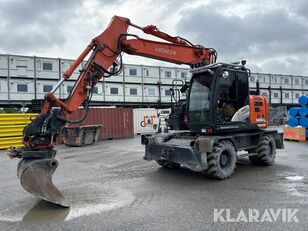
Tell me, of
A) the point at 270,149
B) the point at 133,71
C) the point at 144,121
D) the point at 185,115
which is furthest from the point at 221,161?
the point at 133,71

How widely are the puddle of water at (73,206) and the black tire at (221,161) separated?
86.2 inches

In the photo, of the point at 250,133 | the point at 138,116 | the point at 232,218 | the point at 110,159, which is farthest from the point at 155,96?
the point at 232,218

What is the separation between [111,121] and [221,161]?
13125 mm

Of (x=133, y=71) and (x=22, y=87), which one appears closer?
(x=22, y=87)

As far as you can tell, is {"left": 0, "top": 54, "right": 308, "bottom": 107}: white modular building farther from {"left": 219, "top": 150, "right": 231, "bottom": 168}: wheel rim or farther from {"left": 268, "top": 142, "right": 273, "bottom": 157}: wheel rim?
{"left": 219, "top": 150, "right": 231, "bottom": 168}: wheel rim

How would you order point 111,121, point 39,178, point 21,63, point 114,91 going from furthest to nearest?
point 114,91, point 21,63, point 111,121, point 39,178

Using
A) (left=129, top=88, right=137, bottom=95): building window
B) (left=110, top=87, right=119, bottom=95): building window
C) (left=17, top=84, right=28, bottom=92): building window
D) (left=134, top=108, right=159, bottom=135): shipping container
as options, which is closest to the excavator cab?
(left=134, top=108, right=159, bottom=135): shipping container

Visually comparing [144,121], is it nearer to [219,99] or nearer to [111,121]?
[111,121]

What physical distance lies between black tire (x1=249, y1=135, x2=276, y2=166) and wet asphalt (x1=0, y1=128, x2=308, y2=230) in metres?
0.30

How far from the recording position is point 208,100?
7.45 metres

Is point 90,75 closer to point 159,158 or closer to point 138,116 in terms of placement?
point 159,158

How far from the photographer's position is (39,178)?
5219 millimetres

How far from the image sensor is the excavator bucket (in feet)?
17.0

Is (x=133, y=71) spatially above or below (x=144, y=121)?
above
